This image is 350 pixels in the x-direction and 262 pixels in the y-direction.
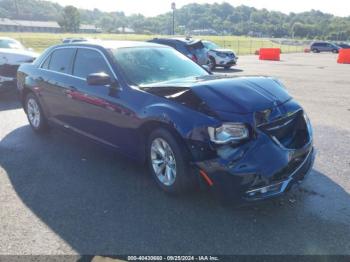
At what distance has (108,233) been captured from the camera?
132 inches

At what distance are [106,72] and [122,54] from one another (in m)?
0.36

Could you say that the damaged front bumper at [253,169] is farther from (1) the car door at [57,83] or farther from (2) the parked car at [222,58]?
(2) the parked car at [222,58]

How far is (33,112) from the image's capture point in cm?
673

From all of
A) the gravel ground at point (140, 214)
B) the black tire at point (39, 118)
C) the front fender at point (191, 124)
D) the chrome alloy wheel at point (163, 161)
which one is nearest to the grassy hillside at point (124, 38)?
the black tire at point (39, 118)

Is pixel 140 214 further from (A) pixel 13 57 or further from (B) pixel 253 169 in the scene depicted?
(A) pixel 13 57

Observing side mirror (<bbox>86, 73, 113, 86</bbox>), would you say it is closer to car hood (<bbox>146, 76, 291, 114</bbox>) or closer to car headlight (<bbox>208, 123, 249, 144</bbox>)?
car hood (<bbox>146, 76, 291, 114</bbox>)

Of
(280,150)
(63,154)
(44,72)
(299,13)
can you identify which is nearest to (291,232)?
(280,150)

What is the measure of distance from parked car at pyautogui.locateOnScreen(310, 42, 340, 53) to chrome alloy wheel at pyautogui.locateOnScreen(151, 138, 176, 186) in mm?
47903

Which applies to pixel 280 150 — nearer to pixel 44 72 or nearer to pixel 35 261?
pixel 35 261

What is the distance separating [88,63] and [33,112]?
2243 millimetres

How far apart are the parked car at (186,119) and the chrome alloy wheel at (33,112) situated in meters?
1.28

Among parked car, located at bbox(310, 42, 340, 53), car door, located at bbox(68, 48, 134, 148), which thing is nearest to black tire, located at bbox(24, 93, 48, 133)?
car door, located at bbox(68, 48, 134, 148)

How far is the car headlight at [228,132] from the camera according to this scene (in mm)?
3408

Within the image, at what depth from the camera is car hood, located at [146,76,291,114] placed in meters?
3.59
